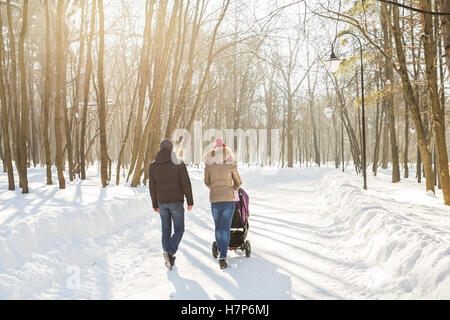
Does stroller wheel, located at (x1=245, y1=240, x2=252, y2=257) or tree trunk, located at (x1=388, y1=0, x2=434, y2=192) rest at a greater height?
tree trunk, located at (x1=388, y1=0, x2=434, y2=192)

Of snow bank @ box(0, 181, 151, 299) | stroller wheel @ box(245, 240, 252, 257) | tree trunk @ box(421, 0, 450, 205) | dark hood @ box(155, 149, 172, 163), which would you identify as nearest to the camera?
snow bank @ box(0, 181, 151, 299)

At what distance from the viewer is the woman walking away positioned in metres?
5.65

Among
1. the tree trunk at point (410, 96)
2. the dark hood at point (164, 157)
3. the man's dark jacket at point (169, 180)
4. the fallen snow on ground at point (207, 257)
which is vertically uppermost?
the tree trunk at point (410, 96)

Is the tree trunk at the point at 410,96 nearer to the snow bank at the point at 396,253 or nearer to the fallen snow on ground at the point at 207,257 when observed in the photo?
the fallen snow on ground at the point at 207,257

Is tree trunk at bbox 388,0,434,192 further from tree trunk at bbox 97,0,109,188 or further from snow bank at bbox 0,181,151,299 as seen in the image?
tree trunk at bbox 97,0,109,188

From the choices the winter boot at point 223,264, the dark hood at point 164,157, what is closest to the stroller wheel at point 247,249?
the winter boot at point 223,264

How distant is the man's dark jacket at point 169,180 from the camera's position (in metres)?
5.60

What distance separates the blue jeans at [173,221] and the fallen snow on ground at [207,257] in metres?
0.36

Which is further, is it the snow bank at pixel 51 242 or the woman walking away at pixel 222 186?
the woman walking away at pixel 222 186

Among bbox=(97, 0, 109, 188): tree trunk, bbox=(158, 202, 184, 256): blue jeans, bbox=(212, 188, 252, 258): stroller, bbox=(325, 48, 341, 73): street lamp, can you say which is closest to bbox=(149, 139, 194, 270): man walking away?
bbox=(158, 202, 184, 256): blue jeans

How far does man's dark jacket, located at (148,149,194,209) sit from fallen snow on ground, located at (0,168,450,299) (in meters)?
1.11
